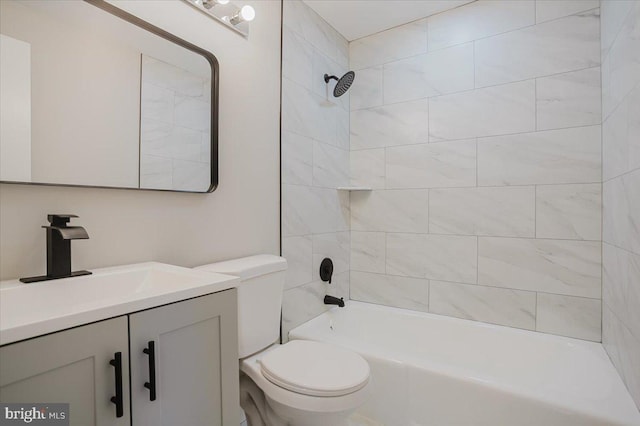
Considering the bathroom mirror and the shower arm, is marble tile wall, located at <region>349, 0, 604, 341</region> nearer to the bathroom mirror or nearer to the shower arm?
the shower arm

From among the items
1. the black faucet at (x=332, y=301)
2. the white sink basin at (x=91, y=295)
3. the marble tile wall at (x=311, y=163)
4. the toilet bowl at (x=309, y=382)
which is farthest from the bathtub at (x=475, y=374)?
the white sink basin at (x=91, y=295)

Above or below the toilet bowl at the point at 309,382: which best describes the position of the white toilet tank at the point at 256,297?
above

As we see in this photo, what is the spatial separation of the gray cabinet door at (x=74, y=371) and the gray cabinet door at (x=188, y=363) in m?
0.04

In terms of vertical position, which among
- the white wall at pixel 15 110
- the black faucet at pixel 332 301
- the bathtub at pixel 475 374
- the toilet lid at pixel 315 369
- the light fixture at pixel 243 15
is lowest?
the bathtub at pixel 475 374

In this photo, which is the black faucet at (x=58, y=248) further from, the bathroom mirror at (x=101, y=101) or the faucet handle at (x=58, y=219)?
the bathroom mirror at (x=101, y=101)

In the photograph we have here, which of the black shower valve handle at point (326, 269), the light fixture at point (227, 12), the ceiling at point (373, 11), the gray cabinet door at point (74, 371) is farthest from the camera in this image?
the black shower valve handle at point (326, 269)

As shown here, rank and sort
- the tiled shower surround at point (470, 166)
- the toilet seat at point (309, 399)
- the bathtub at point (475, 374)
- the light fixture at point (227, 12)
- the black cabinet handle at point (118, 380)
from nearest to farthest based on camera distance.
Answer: the black cabinet handle at point (118, 380) < the toilet seat at point (309, 399) < the bathtub at point (475, 374) < the light fixture at point (227, 12) < the tiled shower surround at point (470, 166)

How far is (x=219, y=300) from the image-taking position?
1.05m

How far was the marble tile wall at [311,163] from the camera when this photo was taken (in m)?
2.04

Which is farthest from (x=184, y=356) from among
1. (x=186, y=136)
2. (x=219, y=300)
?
(x=186, y=136)

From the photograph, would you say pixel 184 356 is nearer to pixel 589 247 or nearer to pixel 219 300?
pixel 219 300

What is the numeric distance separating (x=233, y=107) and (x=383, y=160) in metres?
1.27

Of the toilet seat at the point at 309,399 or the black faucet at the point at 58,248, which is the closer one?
the black faucet at the point at 58,248

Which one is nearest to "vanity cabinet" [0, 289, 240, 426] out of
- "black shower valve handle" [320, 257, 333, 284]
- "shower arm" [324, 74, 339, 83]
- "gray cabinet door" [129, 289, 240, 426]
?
"gray cabinet door" [129, 289, 240, 426]
